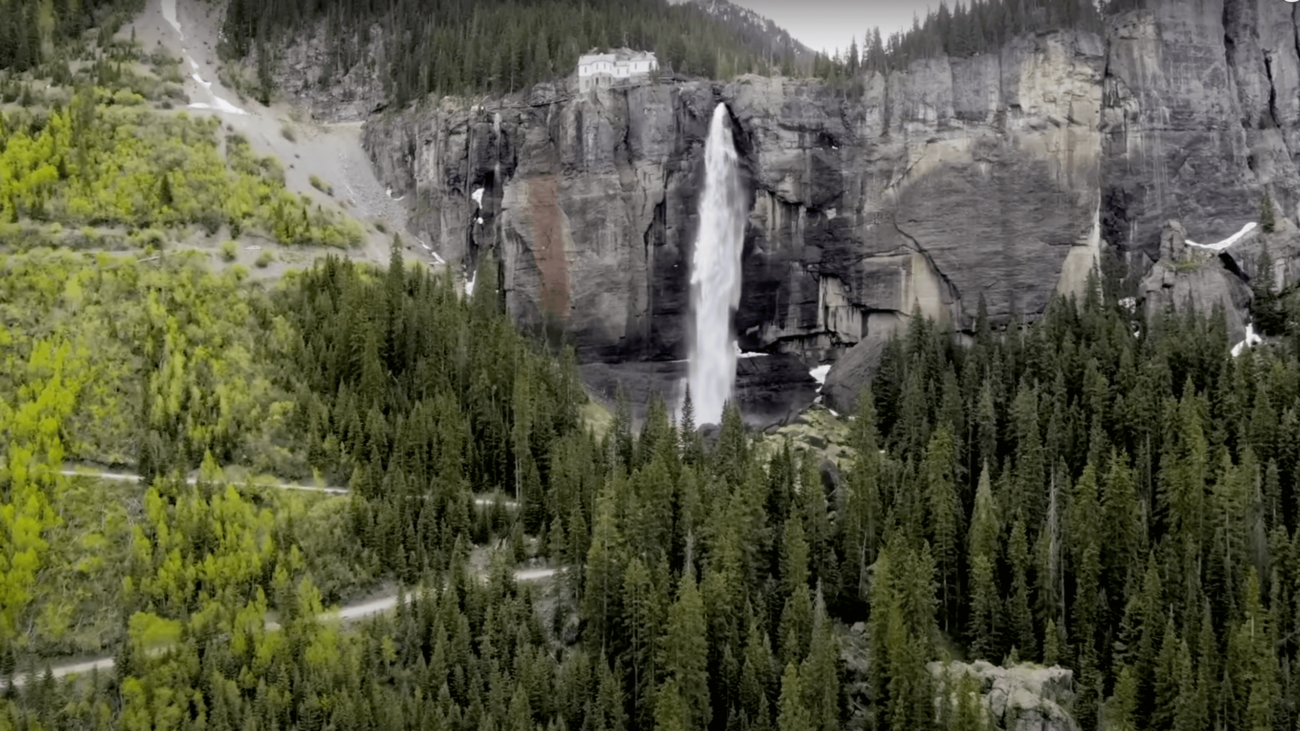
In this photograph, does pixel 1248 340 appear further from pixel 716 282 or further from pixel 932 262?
pixel 716 282

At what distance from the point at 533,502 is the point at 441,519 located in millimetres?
6665

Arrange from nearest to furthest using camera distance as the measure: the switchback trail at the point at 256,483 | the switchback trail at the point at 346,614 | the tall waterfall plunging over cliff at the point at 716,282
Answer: the switchback trail at the point at 346,614
the switchback trail at the point at 256,483
the tall waterfall plunging over cliff at the point at 716,282

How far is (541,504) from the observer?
10244cm

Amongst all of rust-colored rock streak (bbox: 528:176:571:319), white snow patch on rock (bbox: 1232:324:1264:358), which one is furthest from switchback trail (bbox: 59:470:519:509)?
white snow patch on rock (bbox: 1232:324:1264:358)

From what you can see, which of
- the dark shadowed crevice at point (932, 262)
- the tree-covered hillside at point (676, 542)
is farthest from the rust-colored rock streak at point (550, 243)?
the dark shadowed crevice at point (932, 262)

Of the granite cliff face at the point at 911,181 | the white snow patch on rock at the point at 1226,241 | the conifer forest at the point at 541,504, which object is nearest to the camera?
the conifer forest at the point at 541,504

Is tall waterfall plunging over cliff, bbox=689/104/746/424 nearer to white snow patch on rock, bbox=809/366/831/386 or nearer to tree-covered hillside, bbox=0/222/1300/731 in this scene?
white snow patch on rock, bbox=809/366/831/386

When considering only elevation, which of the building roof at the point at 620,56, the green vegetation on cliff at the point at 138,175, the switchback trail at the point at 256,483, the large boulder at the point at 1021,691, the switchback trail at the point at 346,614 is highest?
the building roof at the point at 620,56

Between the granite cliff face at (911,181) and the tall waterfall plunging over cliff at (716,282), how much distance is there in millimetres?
1205

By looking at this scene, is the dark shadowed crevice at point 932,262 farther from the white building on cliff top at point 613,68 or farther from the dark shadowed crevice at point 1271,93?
the dark shadowed crevice at point 1271,93

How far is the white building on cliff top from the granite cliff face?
62.5 inches

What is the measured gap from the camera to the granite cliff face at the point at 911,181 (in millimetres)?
126062

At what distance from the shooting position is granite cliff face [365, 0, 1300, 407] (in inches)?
4963

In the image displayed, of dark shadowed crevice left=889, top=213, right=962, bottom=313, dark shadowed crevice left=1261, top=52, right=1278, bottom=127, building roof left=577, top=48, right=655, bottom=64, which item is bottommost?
dark shadowed crevice left=889, top=213, right=962, bottom=313
